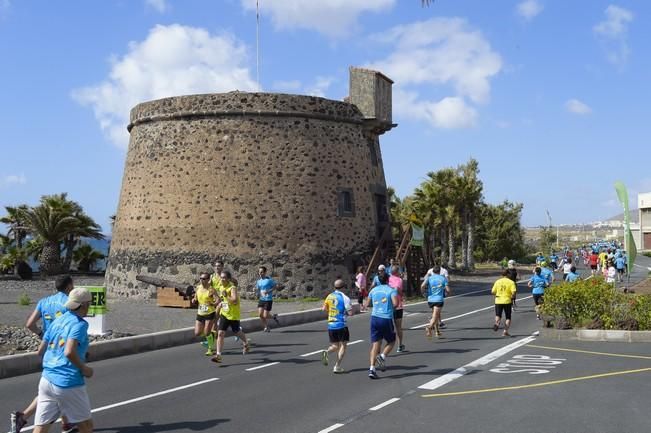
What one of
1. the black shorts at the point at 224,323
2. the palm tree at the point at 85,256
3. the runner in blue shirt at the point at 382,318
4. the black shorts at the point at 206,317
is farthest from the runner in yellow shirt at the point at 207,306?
the palm tree at the point at 85,256

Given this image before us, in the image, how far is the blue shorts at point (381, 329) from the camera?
1086cm

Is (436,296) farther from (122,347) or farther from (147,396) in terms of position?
(147,396)

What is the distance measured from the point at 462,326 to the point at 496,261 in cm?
5090

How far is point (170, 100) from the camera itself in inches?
1083

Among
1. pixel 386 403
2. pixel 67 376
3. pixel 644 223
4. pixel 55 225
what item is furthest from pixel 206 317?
pixel 644 223

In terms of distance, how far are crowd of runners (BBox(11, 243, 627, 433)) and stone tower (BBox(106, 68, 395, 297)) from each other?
4.76 m

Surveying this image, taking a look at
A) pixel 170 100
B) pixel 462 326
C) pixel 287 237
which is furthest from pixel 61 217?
pixel 462 326

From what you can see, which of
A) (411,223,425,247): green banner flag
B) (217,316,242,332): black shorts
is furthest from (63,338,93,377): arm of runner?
(411,223,425,247): green banner flag

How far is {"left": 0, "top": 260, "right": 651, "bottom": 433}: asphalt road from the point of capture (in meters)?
7.74

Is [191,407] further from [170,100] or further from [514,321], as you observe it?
[170,100]

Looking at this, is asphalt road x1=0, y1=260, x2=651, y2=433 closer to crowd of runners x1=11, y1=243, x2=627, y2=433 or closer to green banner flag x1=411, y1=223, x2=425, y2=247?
crowd of runners x1=11, y1=243, x2=627, y2=433

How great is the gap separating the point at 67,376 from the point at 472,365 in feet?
24.2

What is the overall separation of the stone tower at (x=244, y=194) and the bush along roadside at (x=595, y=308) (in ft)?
41.6

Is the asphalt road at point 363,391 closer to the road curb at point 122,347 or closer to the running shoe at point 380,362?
the running shoe at point 380,362
